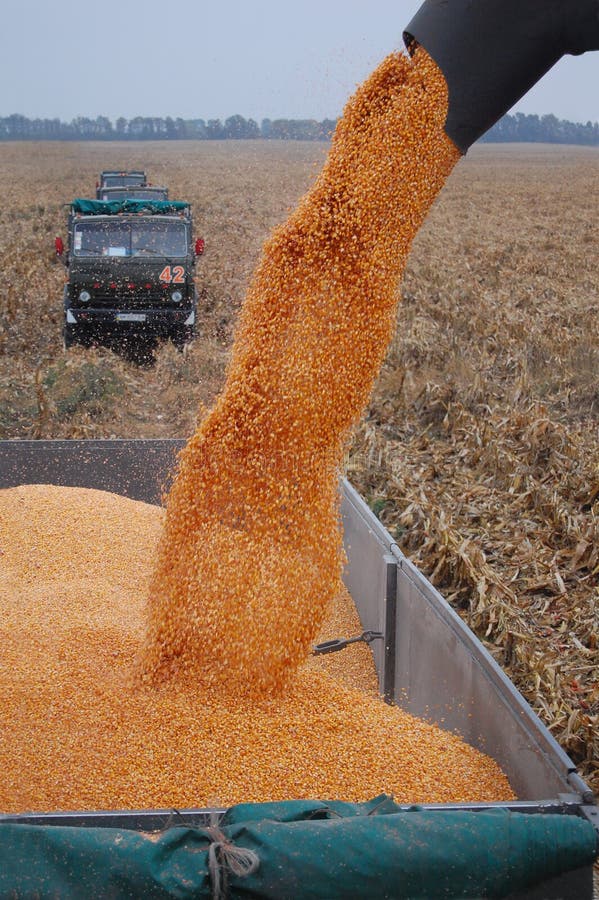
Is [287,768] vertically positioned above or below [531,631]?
above

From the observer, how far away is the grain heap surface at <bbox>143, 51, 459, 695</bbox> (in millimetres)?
3537

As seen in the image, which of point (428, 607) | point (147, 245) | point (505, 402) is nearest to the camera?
point (428, 607)

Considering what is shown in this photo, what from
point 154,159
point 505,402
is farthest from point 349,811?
point 154,159

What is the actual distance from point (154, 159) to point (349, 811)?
2147 inches

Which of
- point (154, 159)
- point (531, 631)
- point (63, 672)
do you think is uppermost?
point (154, 159)

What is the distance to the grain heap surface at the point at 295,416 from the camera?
354cm

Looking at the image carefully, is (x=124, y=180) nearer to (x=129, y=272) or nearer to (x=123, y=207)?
(x=123, y=207)

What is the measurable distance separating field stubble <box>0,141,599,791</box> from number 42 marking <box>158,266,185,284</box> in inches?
33.6

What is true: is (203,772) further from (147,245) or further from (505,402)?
(147,245)

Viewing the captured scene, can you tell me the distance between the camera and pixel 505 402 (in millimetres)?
8352

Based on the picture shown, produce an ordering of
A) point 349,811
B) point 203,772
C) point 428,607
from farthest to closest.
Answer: point 428,607
point 203,772
point 349,811

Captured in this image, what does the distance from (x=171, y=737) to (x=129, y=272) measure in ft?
31.0

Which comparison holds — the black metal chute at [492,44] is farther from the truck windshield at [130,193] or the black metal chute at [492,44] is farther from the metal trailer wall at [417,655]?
the truck windshield at [130,193]

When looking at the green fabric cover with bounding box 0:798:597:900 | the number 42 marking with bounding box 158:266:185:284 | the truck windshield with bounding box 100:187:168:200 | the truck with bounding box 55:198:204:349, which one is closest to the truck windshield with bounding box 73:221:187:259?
the truck with bounding box 55:198:204:349
